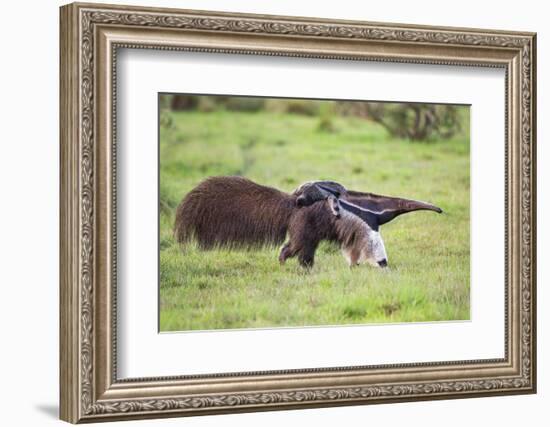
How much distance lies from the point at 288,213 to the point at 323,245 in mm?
190

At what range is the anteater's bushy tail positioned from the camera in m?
4.92

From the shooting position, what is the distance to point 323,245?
16.7 ft

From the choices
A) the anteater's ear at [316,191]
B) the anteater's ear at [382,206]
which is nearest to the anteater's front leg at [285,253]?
the anteater's ear at [316,191]

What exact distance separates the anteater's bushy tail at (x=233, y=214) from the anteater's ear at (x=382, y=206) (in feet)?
0.89

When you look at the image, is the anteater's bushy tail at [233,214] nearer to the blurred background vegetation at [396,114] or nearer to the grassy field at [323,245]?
the grassy field at [323,245]

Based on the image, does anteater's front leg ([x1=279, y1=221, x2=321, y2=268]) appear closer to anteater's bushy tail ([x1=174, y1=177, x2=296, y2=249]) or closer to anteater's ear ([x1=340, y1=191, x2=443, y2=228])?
anteater's bushy tail ([x1=174, y1=177, x2=296, y2=249])

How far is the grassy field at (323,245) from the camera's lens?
4848 mm

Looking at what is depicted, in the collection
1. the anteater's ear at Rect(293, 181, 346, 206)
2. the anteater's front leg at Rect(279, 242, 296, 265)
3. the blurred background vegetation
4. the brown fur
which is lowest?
the anteater's front leg at Rect(279, 242, 296, 265)

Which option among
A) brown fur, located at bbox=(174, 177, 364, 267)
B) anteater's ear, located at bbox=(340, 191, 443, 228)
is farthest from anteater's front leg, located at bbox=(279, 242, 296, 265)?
anteater's ear, located at bbox=(340, 191, 443, 228)

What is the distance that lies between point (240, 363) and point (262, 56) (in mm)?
1168

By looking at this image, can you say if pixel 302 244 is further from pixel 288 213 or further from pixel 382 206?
pixel 382 206

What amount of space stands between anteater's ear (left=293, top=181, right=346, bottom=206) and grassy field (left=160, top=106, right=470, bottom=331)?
2.0 inches

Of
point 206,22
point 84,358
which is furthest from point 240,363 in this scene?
point 206,22

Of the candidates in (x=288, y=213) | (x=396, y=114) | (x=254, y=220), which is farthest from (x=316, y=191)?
(x=396, y=114)
